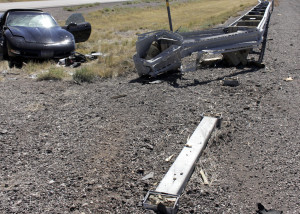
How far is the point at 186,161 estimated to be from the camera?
4059mm

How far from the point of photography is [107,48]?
13.8 metres

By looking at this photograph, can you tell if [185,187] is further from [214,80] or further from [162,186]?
[214,80]

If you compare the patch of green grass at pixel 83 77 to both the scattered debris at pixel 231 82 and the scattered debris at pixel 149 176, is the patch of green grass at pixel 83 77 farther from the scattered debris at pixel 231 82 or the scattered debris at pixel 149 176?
the scattered debris at pixel 149 176

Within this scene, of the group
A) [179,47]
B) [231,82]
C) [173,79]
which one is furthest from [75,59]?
[231,82]

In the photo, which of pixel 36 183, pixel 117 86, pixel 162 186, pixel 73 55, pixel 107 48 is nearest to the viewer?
pixel 162 186

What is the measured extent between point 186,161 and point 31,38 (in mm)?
7968

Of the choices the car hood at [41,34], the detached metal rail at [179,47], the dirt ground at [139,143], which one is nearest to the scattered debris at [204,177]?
the dirt ground at [139,143]

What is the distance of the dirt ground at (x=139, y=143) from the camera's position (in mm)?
3611

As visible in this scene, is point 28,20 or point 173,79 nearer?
point 173,79

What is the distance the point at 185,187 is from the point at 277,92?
3.95 m

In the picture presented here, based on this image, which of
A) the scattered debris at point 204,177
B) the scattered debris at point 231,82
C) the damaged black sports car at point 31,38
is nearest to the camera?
the scattered debris at point 204,177

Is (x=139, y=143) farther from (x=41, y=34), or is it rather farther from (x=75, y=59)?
(x=41, y=34)

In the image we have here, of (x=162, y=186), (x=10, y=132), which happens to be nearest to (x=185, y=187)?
(x=162, y=186)

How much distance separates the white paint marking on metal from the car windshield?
8.38 m
